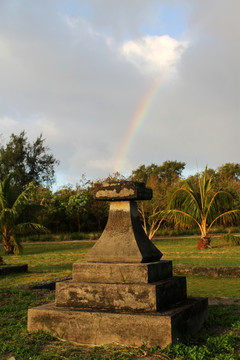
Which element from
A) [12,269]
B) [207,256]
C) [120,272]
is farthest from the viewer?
[207,256]

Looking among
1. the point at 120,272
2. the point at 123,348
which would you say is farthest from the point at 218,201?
the point at 123,348

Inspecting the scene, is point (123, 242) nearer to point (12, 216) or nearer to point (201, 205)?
point (12, 216)

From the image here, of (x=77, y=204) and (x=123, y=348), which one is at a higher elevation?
(x=77, y=204)

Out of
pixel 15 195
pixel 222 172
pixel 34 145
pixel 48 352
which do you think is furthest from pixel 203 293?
pixel 222 172

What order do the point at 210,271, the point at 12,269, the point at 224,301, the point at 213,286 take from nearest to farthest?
the point at 224,301, the point at 213,286, the point at 210,271, the point at 12,269

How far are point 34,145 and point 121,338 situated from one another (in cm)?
3970

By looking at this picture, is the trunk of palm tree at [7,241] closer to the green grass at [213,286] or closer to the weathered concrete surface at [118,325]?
the green grass at [213,286]

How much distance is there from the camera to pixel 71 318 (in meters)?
4.13

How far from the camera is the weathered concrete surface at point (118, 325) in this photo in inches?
147

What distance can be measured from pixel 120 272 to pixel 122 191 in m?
0.96

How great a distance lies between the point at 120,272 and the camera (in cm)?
430

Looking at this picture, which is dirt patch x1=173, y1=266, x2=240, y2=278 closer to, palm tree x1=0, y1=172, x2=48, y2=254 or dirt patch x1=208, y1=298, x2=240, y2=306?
dirt patch x1=208, y1=298, x2=240, y2=306

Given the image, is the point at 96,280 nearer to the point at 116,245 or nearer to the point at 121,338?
the point at 116,245

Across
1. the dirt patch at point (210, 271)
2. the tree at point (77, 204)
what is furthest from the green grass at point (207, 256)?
the tree at point (77, 204)
